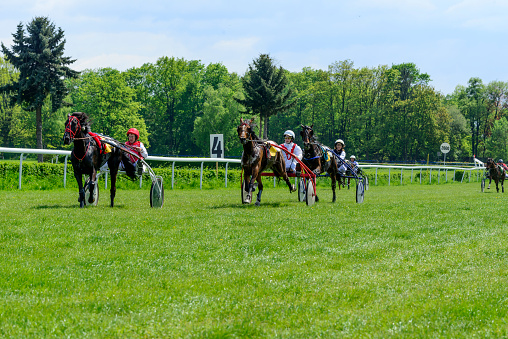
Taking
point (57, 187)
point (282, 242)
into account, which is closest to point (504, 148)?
point (57, 187)

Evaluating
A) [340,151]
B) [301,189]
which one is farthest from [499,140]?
[301,189]

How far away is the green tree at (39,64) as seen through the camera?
38750 mm

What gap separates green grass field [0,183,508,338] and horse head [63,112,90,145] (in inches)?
68.3

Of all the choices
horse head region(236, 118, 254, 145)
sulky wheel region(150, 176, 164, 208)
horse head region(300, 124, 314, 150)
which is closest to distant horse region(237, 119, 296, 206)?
horse head region(236, 118, 254, 145)

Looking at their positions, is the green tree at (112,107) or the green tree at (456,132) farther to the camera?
the green tree at (456,132)

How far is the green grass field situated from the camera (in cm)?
362

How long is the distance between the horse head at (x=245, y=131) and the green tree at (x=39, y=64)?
31176 millimetres

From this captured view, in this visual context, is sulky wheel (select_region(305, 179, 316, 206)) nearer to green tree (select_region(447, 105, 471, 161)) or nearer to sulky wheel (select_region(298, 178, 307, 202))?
sulky wheel (select_region(298, 178, 307, 202))

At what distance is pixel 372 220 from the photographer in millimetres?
9812

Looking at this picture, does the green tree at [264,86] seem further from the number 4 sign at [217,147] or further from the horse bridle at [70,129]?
the horse bridle at [70,129]

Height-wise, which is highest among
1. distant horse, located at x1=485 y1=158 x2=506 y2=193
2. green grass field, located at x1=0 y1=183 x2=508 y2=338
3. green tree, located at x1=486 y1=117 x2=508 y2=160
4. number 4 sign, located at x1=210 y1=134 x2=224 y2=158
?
green tree, located at x1=486 y1=117 x2=508 y2=160

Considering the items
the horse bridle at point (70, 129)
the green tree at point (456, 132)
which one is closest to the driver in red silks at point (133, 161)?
the horse bridle at point (70, 129)

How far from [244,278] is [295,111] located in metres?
77.2

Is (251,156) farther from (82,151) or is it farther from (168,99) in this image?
(168,99)
